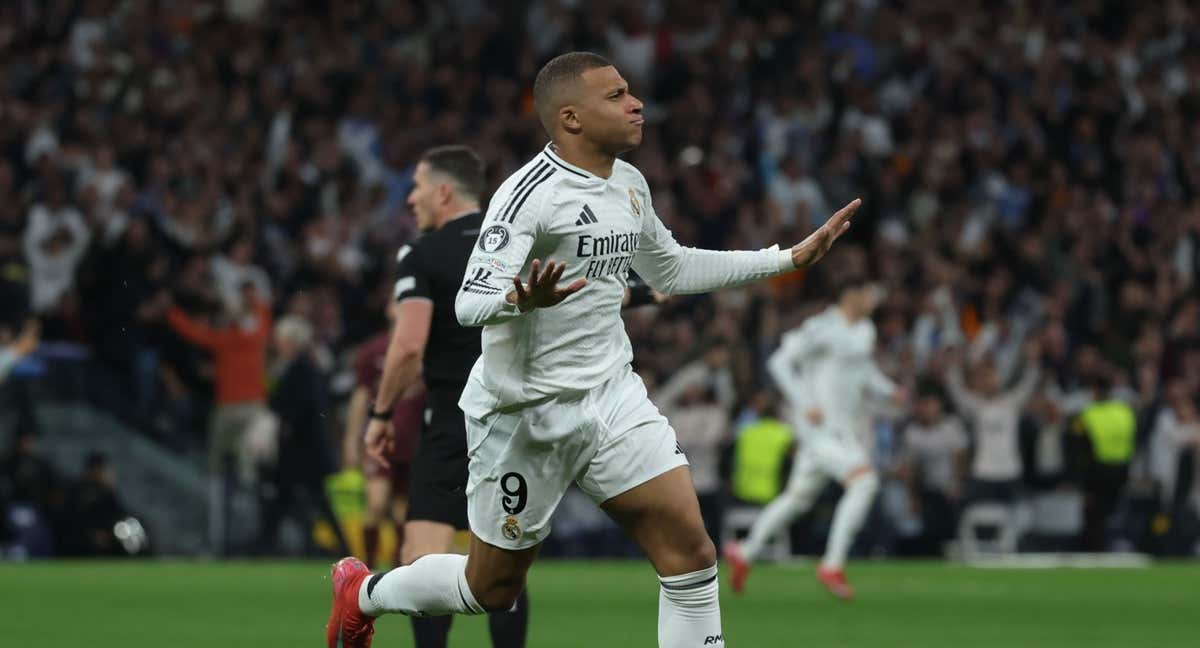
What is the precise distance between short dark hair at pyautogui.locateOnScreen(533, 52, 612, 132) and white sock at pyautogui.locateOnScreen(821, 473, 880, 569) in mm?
8840

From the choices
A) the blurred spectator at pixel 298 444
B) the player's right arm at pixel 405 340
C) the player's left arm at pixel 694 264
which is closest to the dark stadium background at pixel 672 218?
the blurred spectator at pixel 298 444

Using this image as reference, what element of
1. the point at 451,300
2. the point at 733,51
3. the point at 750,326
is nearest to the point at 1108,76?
the point at 733,51

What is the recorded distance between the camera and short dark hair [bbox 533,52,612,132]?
6926mm

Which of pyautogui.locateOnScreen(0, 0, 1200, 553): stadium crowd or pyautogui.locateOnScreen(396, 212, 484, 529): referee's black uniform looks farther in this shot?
pyautogui.locateOnScreen(0, 0, 1200, 553): stadium crowd

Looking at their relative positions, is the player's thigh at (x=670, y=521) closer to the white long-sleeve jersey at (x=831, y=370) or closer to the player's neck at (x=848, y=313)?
the white long-sleeve jersey at (x=831, y=370)

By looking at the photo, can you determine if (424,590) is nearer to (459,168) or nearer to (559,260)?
(559,260)

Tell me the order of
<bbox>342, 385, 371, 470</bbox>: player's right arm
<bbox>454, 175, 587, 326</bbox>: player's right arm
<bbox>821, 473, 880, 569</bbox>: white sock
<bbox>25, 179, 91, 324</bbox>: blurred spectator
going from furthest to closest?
<bbox>25, 179, 91, 324</bbox>: blurred spectator → <bbox>821, 473, 880, 569</bbox>: white sock → <bbox>342, 385, 371, 470</bbox>: player's right arm → <bbox>454, 175, 587, 326</bbox>: player's right arm

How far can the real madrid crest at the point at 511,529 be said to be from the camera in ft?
22.6

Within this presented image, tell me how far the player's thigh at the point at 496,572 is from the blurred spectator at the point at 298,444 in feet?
41.1

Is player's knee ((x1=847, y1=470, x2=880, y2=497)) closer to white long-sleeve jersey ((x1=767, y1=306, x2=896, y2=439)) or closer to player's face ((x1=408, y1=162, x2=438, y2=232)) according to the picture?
white long-sleeve jersey ((x1=767, y1=306, x2=896, y2=439))

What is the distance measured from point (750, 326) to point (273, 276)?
5.12 meters

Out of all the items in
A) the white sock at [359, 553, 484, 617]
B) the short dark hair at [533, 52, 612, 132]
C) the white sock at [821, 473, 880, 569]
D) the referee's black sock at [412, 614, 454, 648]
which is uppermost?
the short dark hair at [533, 52, 612, 132]

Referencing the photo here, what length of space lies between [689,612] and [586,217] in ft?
4.45

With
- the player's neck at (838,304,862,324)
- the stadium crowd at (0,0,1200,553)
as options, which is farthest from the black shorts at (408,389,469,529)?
the stadium crowd at (0,0,1200,553)
